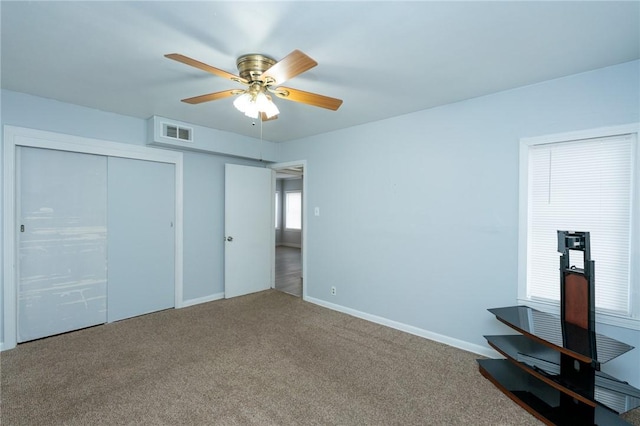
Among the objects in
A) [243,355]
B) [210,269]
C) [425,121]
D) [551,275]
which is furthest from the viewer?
[210,269]

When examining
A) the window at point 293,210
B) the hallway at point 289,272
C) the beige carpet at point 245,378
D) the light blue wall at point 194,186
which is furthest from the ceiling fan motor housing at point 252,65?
the window at point 293,210

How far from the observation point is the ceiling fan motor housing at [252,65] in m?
2.01

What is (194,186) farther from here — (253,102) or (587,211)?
(587,211)

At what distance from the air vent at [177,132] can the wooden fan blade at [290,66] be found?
2.19 m

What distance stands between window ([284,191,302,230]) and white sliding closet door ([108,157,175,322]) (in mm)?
5894

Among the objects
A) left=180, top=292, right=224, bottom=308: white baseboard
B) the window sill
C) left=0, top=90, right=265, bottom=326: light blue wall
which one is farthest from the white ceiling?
left=180, top=292, right=224, bottom=308: white baseboard

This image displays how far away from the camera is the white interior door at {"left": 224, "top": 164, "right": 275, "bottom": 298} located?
4375 millimetres

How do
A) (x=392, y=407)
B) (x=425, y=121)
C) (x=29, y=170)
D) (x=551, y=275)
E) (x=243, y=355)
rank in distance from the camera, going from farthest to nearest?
1. (x=425, y=121)
2. (x=29, y=170)
3. (x=243, y=355)
4. (x=551, y=275)
5. (x=392, y=407)

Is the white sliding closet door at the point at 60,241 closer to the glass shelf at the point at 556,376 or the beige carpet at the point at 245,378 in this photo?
the beige carpet at the point at 245,378

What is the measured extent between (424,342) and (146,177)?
12.3 feet

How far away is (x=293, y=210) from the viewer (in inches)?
388

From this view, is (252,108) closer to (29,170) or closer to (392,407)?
(392,407)

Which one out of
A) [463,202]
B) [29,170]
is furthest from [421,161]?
[29,170]

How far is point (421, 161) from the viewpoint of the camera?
10.3ft
